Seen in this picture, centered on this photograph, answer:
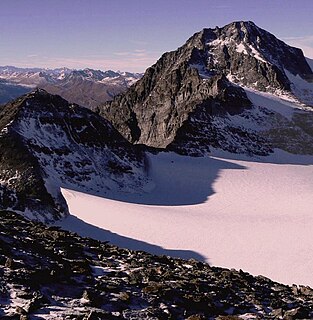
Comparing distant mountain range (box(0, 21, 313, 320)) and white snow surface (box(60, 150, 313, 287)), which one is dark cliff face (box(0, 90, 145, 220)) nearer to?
distant mountain range (box(0, 21, 313, 320))

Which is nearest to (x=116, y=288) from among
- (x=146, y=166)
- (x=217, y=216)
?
(x=217, y=216)

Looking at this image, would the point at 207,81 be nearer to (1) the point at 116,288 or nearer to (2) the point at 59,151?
(2) the point at 59,151

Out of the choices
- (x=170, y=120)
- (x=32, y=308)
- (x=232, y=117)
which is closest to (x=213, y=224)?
(x=32, y=308)

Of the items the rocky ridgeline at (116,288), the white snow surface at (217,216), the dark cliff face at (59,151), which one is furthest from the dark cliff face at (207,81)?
the rocky ridgeline at (116,288)

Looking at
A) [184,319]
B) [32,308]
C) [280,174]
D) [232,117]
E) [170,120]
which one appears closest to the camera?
[32,308]

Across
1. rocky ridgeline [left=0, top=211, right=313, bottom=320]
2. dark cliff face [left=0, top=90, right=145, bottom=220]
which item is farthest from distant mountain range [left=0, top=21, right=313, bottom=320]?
dark cliff face [left=0, top=90, right=145, bottom=220]

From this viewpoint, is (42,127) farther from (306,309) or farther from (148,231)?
(306,309)
